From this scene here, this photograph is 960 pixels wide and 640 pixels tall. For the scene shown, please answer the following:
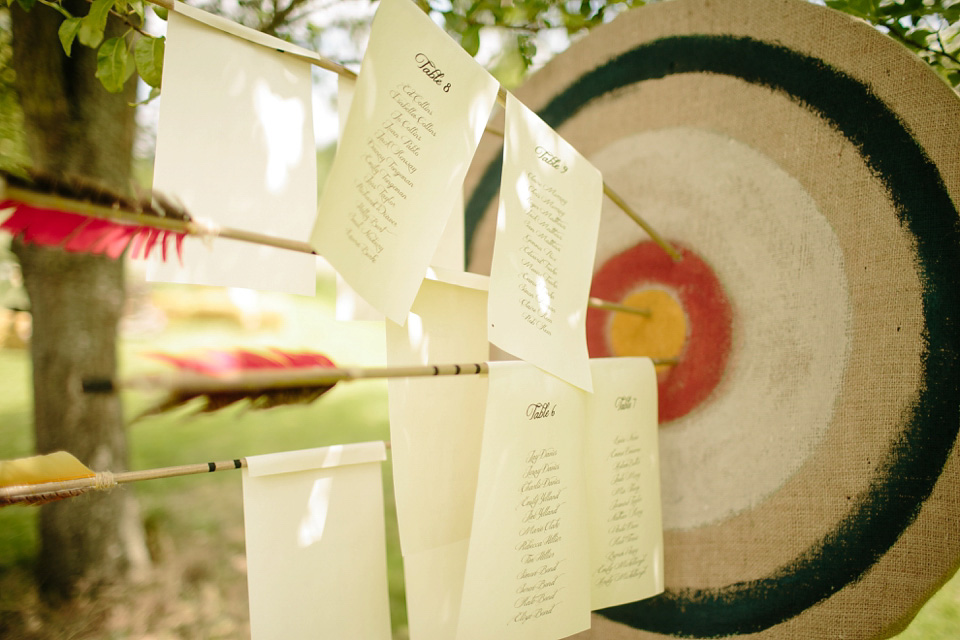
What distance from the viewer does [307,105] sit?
2.23 feet

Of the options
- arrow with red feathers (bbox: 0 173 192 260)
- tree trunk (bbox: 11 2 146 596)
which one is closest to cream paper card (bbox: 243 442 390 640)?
arrow with red feathers (bbox: 0 173 192 260)

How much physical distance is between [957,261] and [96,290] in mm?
1716

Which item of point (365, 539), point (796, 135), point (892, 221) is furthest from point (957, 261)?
point (365, 539)

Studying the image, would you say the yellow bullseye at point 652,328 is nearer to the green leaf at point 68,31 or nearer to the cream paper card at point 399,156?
the cream paper card at point 399,156

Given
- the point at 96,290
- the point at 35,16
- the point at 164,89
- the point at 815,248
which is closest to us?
the point at 164,89

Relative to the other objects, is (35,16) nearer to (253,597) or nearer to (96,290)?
(96,290)

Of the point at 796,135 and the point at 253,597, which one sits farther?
the point at 796,135

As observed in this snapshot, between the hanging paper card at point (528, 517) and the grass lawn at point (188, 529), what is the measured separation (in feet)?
0.98

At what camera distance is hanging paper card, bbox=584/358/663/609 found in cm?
74

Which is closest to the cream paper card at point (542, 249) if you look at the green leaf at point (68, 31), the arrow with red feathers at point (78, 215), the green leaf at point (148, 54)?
the arrow with red feathers at point (78, 215)

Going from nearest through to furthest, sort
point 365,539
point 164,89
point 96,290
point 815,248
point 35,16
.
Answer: point 164,89, point 365,539, point 815,248, point 35,16, point 96,290

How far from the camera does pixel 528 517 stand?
2.01 ft

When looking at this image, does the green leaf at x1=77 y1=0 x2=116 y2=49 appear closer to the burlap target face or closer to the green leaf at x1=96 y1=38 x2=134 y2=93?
the green leaf at x1=96 y1=38 x2=134 y2=93

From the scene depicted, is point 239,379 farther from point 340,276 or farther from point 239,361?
point 340,276
